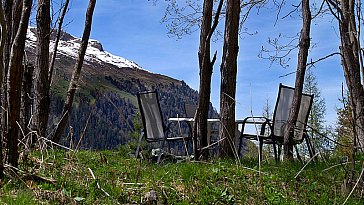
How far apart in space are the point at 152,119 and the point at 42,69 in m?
1.57

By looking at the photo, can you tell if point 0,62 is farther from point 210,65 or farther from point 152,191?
point 210,65

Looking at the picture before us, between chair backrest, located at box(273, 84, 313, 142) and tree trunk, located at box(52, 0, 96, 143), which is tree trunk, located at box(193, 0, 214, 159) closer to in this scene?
chair backrest, located at box(273, 84, 313, 142)

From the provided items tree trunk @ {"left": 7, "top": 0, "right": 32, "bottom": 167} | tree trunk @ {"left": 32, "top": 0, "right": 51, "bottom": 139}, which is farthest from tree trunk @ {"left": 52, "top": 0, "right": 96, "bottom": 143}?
tree trunk @ {"left": 7, "top": 0, "right": 32, "bottom": 167}

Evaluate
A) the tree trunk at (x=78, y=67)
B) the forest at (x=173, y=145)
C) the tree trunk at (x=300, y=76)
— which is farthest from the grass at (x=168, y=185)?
the tree trunk at (x=78, y=67)

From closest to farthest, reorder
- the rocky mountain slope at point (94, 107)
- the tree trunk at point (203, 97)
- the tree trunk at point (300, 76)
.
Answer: the rocky mountain slope at point (94, 107), the tree trunk at point (203, 97), the tree trunk at point (300, 76)

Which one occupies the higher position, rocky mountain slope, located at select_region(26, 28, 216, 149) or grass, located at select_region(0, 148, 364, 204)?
rocky mountain slope, located at select_region(26, 28, 216, 149)

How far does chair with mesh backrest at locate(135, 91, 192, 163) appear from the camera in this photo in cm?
641

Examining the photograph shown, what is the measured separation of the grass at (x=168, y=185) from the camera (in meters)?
3.22

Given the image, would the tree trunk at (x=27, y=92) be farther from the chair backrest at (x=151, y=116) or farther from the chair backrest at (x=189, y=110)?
the chair backrest at (x=189, y=110)

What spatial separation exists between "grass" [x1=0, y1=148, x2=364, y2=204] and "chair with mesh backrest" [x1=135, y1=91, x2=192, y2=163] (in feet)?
6.25

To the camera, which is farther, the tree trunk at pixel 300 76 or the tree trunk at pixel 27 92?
the tree trunk at pixel 300 76

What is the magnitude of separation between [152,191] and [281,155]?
332cm

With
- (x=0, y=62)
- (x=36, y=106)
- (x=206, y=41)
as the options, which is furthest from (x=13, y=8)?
(x=36, y=106)

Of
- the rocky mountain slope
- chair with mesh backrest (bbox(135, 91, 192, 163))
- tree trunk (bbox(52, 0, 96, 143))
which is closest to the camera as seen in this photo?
the rocky mountain slope
